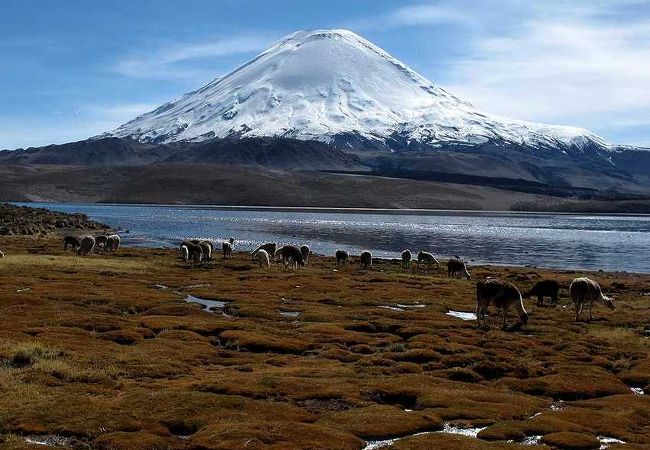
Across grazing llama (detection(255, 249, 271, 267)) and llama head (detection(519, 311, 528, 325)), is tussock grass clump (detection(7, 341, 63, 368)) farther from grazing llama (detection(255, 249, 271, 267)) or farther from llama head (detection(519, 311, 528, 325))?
grazing llama (detection(255, 249, 271, 267))

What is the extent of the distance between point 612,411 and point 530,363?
6.10 m

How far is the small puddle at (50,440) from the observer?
52.1 ft

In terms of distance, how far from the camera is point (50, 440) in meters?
16.2

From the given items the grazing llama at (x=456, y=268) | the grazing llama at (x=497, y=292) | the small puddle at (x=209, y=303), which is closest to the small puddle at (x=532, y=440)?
the grazing llama at (x=497, y=292)

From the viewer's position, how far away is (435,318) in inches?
1455

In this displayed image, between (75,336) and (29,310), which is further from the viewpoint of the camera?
(29,310)

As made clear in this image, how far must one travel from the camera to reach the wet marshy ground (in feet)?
56.6

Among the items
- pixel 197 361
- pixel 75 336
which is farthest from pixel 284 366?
pixel 75 336

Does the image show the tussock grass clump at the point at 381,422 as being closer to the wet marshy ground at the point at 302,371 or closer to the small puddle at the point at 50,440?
the wet marshy ground at the point at 302,371

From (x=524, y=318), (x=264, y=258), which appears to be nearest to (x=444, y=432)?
(x=524, y=318)

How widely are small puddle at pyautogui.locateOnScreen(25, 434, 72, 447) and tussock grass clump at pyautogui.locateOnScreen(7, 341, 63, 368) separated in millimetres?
6583

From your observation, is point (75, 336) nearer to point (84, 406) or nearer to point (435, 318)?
point (84, 406)

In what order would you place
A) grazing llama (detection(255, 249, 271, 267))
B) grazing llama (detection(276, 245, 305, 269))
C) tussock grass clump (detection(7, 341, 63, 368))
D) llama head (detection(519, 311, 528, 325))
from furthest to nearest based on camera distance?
grazing llama (detection(276, 245, 305, 269)) → grazing llama (detection(255, 249, 271, 267)) → llama head (detection(519, 311, 528, 325)) → tussock grass clump (detection(7, 341, 63, 368))

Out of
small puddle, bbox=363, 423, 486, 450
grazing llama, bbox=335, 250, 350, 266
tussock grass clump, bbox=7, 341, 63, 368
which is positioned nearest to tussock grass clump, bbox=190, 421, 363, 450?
small puddle, bbox=363, 423, 486, 450
